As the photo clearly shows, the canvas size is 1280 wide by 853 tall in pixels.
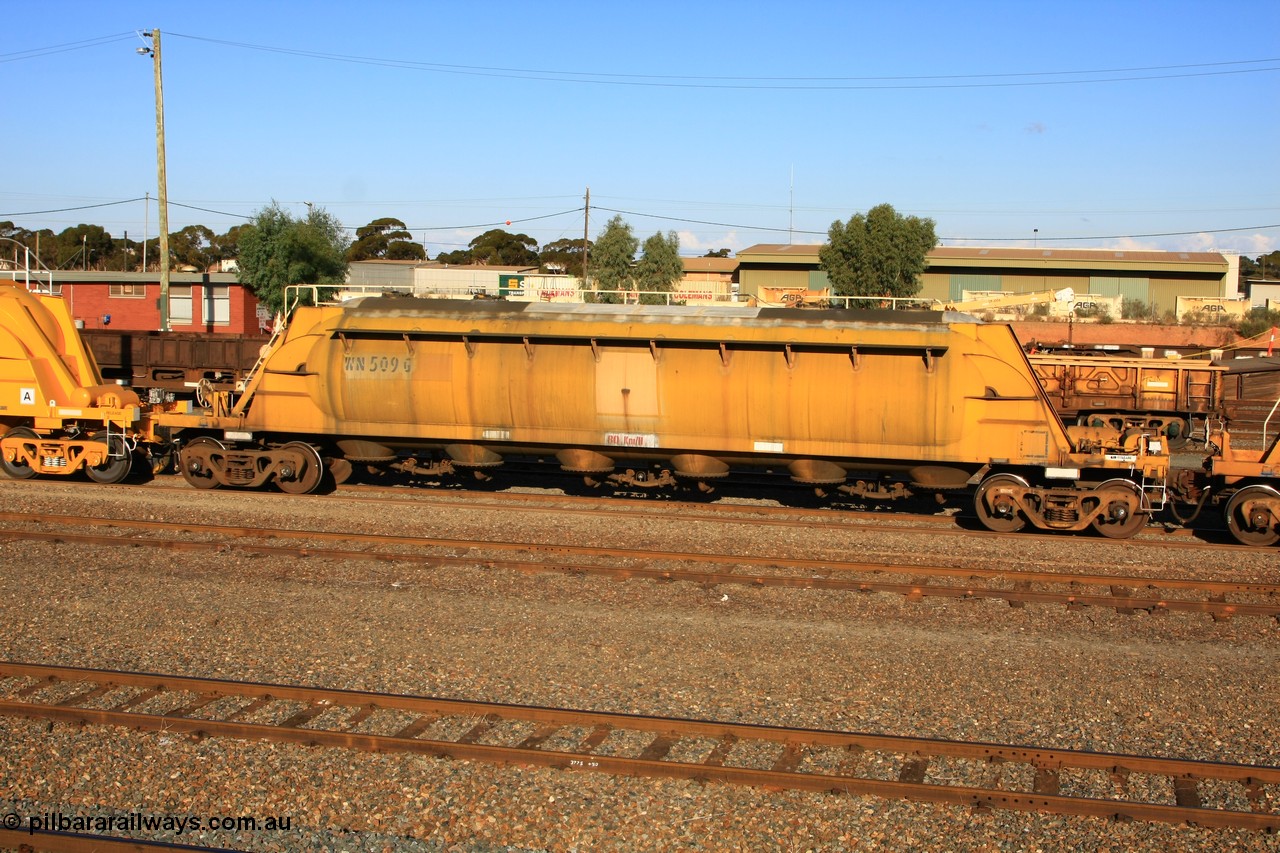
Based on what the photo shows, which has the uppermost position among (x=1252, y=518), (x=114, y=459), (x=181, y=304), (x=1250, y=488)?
(x=181, y=304)

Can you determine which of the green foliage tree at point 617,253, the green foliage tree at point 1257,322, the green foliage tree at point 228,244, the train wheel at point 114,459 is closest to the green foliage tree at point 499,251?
the green foliage tree at point 228,244

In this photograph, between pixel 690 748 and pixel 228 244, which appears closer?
pixel 690 748

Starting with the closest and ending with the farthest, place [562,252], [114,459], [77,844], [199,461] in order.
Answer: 1. [77,844]
2. [199,461]
3. [114,459]
4. [562,252]

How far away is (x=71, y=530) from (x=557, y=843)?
10.2 meters

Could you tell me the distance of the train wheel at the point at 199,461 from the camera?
15.9 m

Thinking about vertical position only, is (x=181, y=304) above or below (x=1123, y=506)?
above

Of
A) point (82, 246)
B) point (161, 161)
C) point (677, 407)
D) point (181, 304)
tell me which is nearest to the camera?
point (677, 407)

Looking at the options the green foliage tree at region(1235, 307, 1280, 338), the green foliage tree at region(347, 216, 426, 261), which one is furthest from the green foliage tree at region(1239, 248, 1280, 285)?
the green foliage tree at region(347, 216, 426, 261)

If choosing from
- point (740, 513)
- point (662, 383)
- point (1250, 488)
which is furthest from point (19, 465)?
point (1250, 488)

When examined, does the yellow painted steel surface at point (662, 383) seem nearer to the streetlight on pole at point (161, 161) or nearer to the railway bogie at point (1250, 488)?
the railway bogie at point (1250, 488)

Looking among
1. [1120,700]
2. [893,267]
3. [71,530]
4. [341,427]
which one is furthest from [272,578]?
[893,267]

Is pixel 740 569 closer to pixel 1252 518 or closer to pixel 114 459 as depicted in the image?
pixel 1252 518

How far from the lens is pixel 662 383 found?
14.4 m

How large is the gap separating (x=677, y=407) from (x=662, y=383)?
429 millimetres
